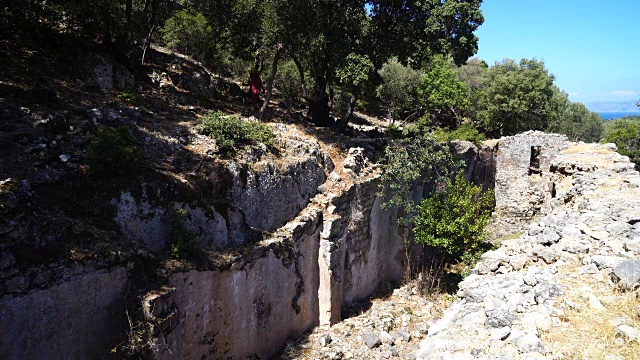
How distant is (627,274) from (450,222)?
786 cm

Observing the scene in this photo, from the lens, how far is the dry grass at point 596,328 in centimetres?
442

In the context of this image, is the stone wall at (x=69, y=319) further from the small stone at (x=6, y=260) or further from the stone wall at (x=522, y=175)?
the stone wall at (x=522, y=175)

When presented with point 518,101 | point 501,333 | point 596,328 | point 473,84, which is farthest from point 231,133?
point 473,84

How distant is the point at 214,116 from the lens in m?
10.5

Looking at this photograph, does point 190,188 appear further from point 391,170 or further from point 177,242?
point 391,170

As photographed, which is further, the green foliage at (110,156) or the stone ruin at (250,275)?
the green foliage at (110,156)

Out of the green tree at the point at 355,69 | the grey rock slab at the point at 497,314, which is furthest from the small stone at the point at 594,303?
the green tree at the point at 355,69

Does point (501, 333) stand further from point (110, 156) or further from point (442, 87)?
point (442, 87)

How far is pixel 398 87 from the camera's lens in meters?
27.5

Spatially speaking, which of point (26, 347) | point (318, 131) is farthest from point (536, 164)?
point (26, 347)

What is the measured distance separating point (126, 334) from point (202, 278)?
5.32ft

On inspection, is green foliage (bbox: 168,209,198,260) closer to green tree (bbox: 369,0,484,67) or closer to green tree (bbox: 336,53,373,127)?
green tree (bbox: 336,53,373,127)

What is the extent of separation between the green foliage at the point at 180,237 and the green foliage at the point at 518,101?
23.5 m

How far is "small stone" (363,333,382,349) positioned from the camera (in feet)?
33.0
